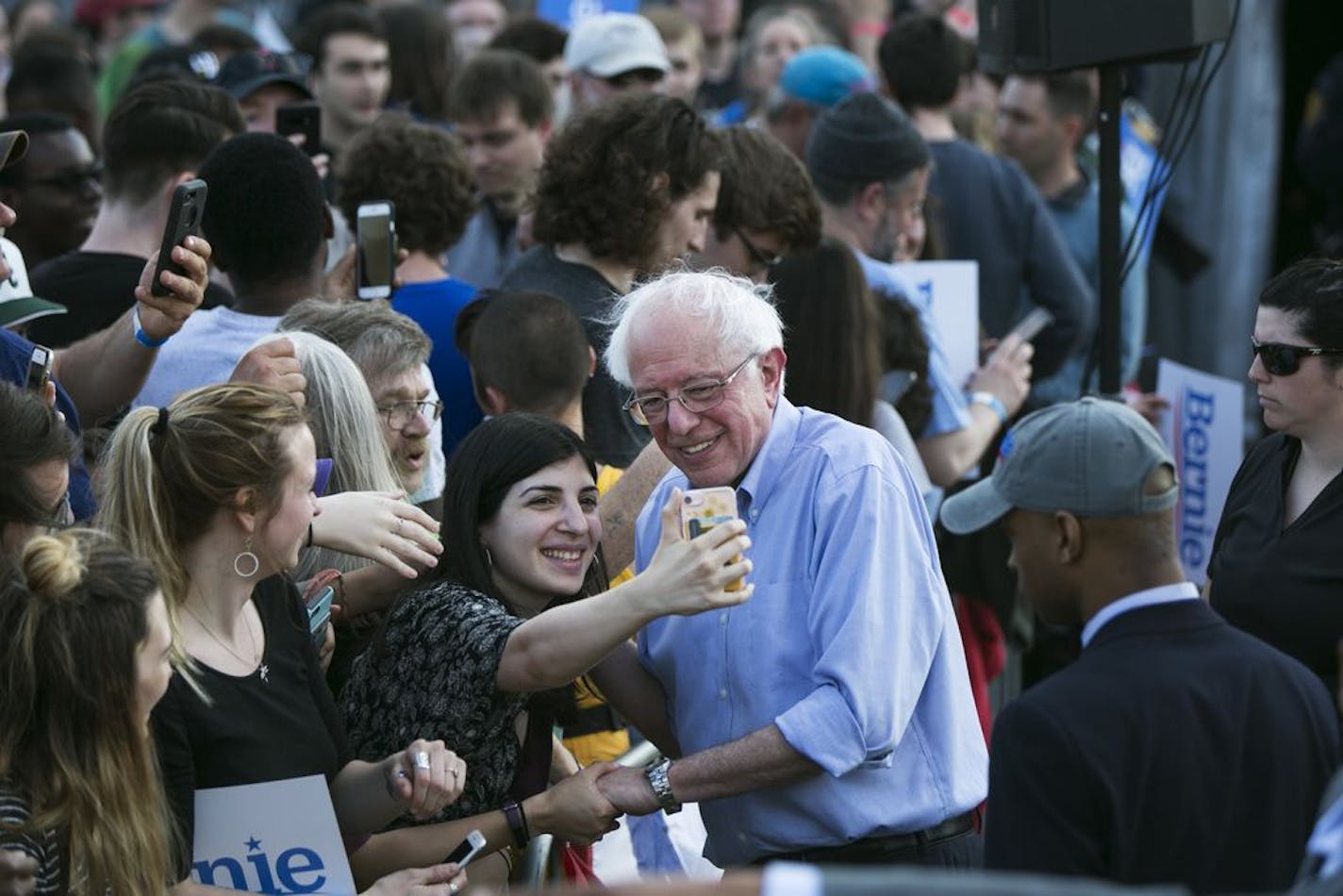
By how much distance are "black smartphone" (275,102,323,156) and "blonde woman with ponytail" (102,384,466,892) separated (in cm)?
286

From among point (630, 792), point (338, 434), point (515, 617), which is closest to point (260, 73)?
point (338, 434)

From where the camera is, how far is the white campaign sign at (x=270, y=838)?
3.59 meters

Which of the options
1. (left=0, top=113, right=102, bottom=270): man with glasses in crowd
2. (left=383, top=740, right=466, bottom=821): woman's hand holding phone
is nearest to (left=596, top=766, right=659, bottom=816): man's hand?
(left=383, top=740, right=466, bottom=821): woman's hand holding phone

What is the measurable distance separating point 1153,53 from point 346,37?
11.9 ft

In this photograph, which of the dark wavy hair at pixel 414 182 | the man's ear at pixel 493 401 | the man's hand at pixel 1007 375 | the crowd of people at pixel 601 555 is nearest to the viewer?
the crowd of people at pixel 601 555

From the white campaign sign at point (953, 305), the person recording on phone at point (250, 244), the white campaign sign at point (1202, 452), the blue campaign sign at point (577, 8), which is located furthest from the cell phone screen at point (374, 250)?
the blue campaign sign at point (577, 8)

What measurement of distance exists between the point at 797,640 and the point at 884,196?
3261 mm

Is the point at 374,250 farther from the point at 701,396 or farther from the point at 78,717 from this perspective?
the point at 78,717

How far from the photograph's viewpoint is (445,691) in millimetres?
3953

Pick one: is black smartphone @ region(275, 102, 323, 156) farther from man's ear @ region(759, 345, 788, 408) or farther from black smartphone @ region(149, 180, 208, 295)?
man's ear @ region(759, 345, 788, 408)

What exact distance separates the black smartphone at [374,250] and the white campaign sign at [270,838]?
7.05 ft

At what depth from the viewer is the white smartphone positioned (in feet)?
13.0

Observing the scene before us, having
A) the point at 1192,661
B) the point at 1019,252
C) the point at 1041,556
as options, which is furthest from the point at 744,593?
the point at 1019,252

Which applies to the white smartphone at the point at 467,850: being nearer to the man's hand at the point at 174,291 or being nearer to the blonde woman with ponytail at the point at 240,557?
the blonde woman with ponytail at the point at 240,557
